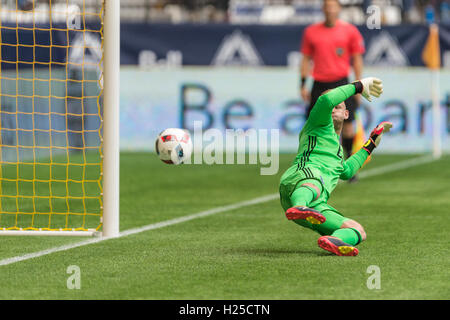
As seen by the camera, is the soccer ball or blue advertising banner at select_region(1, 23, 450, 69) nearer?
the soccer ball

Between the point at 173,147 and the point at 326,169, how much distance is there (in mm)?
1458

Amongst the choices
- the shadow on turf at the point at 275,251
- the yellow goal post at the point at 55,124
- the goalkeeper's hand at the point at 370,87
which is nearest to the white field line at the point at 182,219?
the yellow goal post at the point at 55,124

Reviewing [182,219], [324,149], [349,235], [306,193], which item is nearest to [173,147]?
[182,219]

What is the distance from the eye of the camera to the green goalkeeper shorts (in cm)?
621

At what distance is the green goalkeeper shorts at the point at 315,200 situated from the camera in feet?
20.4

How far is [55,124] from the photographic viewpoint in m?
16.1

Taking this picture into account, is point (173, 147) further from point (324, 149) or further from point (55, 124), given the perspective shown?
point (55, 124)

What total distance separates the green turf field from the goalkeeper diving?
0.47 feet

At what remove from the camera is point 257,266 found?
5746 mm

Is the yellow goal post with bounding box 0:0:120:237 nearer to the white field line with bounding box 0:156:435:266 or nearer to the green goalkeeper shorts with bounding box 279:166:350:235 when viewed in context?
the white field line with bounding box 0:156:435:266

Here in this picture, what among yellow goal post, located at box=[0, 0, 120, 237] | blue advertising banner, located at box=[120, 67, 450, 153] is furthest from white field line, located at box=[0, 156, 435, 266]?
blue advertising banner, located at box=[120, 67, 450, 153]
